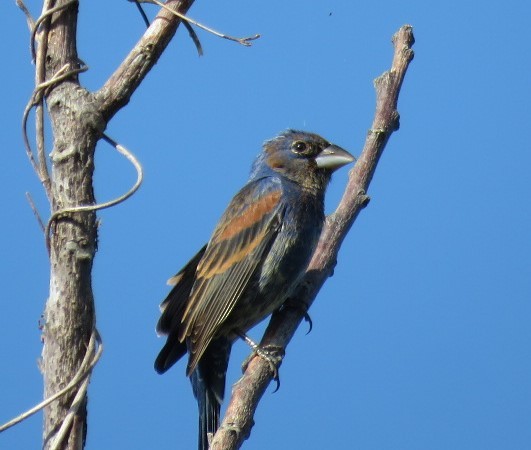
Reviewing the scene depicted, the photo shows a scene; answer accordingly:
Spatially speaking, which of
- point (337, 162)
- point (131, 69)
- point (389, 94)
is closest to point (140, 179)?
point (131, 69)

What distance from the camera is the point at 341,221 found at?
3.34 metres

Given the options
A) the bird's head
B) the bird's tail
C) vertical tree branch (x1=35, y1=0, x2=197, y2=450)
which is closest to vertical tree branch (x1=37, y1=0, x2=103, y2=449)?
vertical tree branch (x1=35, y1=0, x2=197, y2=450)

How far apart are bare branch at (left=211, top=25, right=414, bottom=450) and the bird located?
112 millimetres

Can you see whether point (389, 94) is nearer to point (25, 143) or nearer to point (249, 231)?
point (249, 231)

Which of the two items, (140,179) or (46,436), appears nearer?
(46,436)

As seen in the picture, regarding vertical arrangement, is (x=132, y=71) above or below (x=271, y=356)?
above

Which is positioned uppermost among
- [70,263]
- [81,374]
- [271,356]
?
[271,356]

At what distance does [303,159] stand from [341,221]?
0.84 m

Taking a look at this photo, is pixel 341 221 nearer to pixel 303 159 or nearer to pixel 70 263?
pixel 303 159

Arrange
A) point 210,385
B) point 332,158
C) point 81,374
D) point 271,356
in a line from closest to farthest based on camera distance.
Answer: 1. point 81,374
2. point 271,356
3. point 210,385
4. point 332,158

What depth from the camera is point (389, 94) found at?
3221 mm

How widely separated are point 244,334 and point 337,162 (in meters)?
0.90

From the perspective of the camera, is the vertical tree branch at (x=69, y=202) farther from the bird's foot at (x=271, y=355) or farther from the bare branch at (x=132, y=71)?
the bird's foot at (x=271, y=355)

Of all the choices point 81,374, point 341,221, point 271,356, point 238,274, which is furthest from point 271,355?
point 81,374
